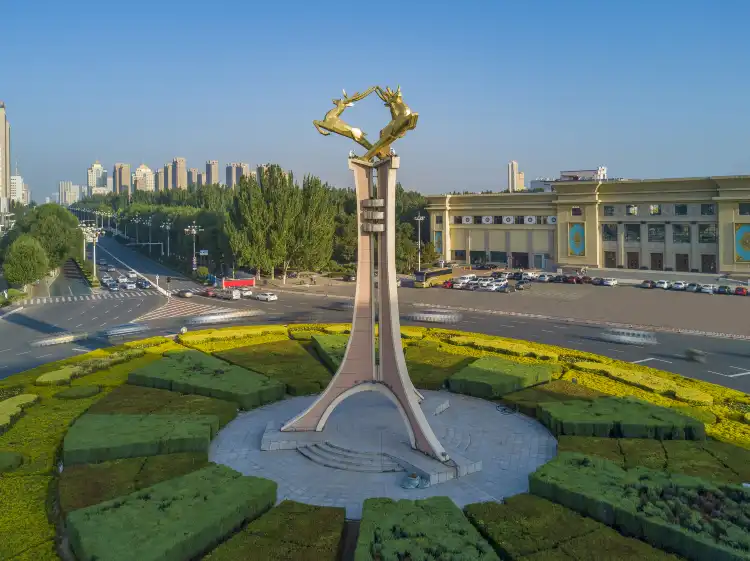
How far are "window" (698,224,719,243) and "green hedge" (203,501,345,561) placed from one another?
58467 mm

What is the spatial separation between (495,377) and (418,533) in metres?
12.4

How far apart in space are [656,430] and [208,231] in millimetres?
62093

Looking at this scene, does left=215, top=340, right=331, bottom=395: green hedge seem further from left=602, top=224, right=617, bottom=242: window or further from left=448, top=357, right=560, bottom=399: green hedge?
left=602, top=224, right=617, bottom=242: window

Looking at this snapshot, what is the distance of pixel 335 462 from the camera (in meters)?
17.5

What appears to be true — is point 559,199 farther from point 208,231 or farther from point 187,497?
point 187,497

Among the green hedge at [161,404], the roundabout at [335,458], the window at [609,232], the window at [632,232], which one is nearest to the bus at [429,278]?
the window at [609,232]

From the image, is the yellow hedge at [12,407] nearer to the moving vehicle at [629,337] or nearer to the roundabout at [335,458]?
the roundabout at [335,458]

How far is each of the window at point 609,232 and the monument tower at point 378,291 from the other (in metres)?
54.2

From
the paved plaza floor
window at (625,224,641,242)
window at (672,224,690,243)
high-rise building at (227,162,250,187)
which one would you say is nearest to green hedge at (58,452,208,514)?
the paved plaza floor

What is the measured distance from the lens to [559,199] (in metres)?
69.7

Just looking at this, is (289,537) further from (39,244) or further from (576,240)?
(576,240)

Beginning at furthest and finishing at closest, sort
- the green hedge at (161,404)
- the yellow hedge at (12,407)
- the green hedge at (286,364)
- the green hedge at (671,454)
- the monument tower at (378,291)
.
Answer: the green hedge at (286,364) → the green hedge at (161,404) → the yellow hedge at (12,407) → the monument tower at (378,291) → the green hedge at (671,454)

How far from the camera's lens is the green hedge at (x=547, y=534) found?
11.9m

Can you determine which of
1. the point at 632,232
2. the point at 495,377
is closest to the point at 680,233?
the point at 632,232
